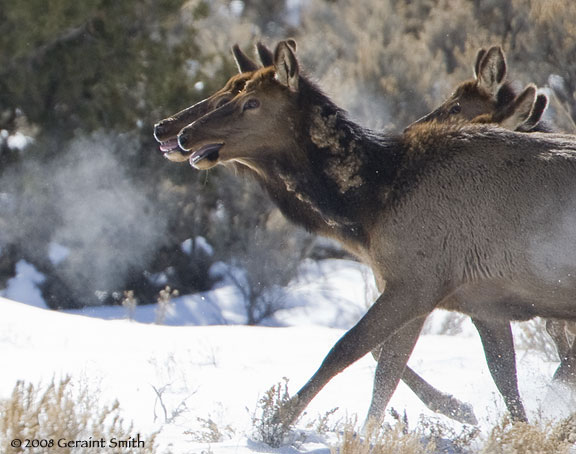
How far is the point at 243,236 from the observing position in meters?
15.2

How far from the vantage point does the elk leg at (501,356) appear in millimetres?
6797

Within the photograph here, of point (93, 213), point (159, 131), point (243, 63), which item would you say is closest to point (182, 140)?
point (159, 131)

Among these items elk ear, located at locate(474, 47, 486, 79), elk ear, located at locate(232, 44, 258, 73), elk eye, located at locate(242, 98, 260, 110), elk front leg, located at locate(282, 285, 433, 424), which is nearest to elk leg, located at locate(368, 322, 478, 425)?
elk front leg, located at locate(282, 285, 433, 424)

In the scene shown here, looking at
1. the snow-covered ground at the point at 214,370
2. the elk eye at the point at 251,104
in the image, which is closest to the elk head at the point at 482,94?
the elk eye at the point at 251,104

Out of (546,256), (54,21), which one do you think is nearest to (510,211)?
(546,256)

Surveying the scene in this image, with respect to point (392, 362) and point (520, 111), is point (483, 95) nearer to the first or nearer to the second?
point (520, 111)

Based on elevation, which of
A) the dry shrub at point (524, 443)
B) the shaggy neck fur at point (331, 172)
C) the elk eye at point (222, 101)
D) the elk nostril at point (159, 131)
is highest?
the elk eye at point (222, 101)

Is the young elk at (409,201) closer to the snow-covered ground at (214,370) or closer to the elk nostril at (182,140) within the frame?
the elk nostril at (182,140)

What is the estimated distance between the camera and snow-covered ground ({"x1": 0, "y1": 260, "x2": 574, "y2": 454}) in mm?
6434

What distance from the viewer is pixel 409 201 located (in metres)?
6.07

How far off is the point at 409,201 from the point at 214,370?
2585mm

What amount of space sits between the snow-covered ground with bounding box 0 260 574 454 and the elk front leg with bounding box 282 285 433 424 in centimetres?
27

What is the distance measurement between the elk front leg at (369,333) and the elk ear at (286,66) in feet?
4.59

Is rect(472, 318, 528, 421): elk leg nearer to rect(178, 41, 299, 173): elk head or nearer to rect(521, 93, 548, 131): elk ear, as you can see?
rect(521, 93, 548, 131): elk ear
